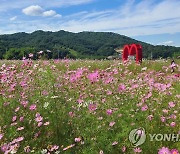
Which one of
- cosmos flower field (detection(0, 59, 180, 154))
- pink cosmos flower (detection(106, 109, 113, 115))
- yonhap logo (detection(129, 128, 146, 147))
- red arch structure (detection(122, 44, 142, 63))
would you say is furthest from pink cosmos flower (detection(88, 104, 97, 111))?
red arch structure (detection(122, 44, 142, 63))

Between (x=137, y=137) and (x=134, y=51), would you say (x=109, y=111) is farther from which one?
(x=134, y=51)

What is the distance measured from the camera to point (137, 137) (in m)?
3.33

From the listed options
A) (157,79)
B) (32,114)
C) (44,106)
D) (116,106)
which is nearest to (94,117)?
(116,106)

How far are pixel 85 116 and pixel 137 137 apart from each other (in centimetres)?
80

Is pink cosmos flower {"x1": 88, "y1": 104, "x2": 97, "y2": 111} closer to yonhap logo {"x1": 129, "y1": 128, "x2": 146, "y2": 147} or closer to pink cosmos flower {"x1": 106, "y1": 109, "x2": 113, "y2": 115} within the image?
pink cosmos flower {"x1": 106, "y1": 109, "x2": 113, "y2": 115}

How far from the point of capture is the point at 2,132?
3.87 metres

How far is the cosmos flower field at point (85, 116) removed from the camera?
3.43m

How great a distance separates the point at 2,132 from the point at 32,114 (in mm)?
652

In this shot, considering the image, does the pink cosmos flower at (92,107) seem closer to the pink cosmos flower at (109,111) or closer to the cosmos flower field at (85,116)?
the cosmos flower field at (85,116)

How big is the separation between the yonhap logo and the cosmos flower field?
5 cm

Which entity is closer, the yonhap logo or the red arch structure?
the yonhap logo

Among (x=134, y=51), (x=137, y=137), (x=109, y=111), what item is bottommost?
(x=137, y=137)

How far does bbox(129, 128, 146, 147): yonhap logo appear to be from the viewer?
3.27m

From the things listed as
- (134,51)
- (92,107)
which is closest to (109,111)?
(92,107)
